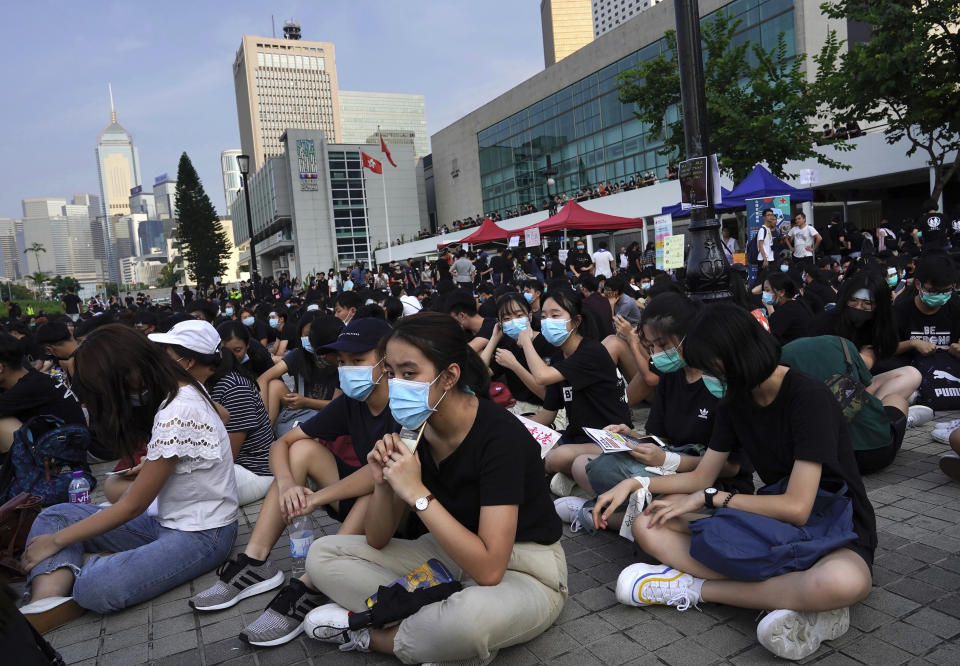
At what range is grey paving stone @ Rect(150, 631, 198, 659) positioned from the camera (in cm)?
302

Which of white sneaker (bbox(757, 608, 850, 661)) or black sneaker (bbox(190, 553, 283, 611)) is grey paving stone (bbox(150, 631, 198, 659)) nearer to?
black sneaker (bbox(190, 553, 283, 611))

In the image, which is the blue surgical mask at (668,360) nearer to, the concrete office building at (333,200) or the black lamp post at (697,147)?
the black lamp post at (697,147)

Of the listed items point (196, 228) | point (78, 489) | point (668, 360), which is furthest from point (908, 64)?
point (196, 228)

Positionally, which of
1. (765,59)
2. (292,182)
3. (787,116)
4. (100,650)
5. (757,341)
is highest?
(292,182)

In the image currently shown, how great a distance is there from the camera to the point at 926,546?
3324 mm

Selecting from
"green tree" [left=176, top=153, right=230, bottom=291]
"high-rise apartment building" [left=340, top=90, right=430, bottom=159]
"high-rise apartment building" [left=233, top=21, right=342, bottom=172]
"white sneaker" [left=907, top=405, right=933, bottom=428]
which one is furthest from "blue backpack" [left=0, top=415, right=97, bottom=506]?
"high-rise apartment building" [left=340, top=90, right=430, bottom=159]

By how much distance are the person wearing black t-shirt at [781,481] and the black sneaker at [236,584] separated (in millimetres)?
2004

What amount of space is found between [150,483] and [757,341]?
9.51 ft

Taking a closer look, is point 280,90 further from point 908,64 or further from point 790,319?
point 790,319

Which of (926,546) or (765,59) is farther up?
(765,59)

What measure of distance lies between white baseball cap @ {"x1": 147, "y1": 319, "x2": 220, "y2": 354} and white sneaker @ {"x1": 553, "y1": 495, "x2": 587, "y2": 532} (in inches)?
94.4

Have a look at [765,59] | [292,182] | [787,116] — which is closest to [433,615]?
[787,116]

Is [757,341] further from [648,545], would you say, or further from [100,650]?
[100,650]

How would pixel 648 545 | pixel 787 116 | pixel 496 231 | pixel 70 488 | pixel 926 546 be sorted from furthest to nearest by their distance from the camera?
pixel 496 231 < pixel 787 116 < pixel 70 488 < pixel 926 546 < pixel 648 545
